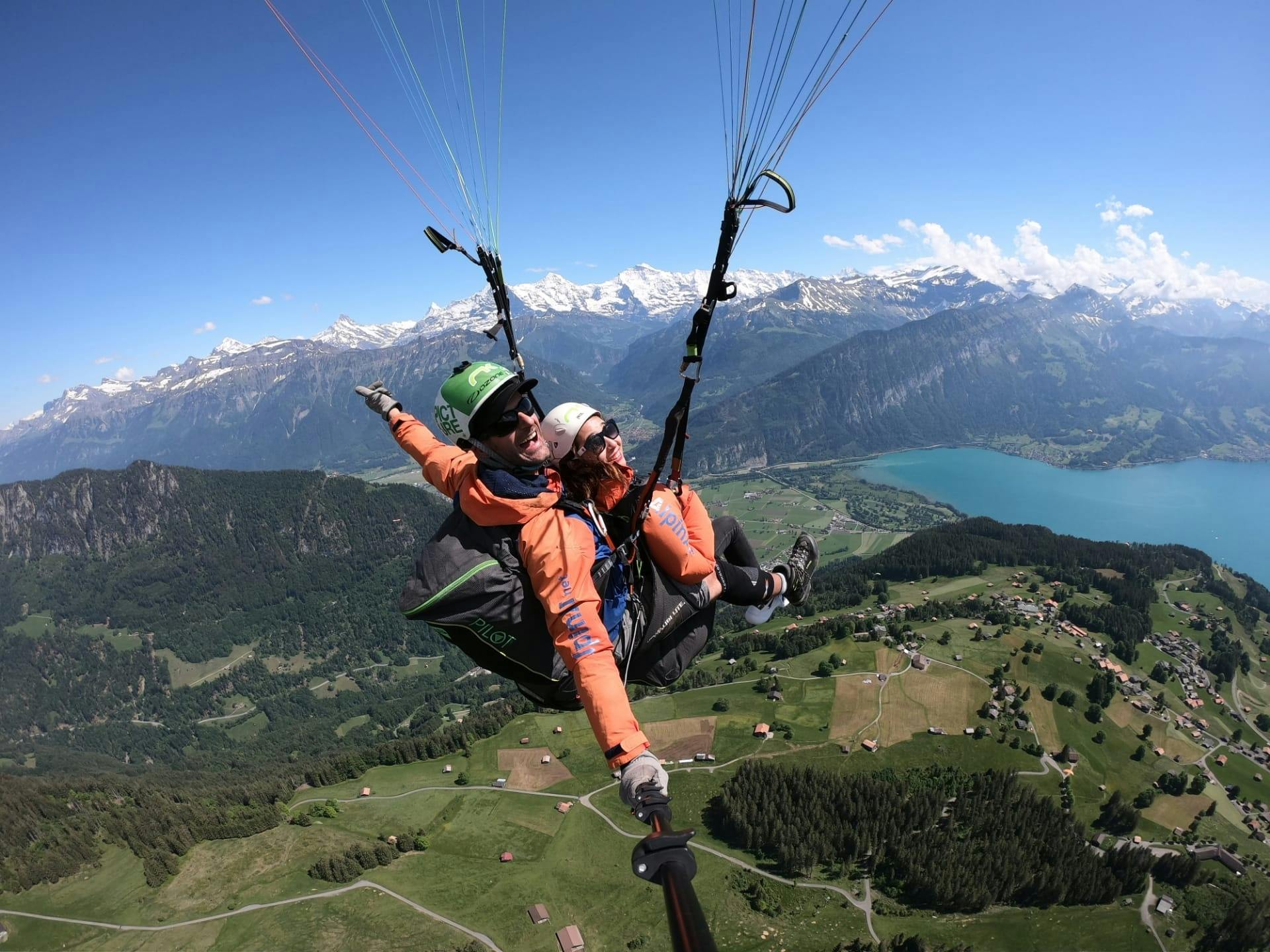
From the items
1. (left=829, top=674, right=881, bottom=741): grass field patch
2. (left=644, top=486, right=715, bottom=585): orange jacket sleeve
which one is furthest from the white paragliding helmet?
(left=829, top=674, right=881, bottom=741): grass field patch

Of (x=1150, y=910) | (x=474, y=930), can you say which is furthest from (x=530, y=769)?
(x=1150, y=910)

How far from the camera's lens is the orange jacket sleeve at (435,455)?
5.54m

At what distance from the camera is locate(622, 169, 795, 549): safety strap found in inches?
174

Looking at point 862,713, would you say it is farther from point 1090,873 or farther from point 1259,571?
point 1259,571

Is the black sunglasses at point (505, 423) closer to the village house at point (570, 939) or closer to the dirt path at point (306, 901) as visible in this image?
the village house at point (570, 939)

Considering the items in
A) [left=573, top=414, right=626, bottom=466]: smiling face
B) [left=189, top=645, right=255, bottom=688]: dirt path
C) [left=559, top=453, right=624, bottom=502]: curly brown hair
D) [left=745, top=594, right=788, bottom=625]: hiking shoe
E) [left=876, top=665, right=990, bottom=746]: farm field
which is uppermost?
[left=573, top=414, right=626, bottom=466]: smiling face

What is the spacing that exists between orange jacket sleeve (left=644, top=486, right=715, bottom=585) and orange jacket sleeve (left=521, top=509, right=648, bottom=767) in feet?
2.86

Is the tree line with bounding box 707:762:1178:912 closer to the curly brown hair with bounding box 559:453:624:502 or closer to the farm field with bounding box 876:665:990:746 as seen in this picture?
the farm field with bounding box 876:665:990:746

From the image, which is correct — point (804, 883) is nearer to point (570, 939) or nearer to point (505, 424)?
point (570, 939)

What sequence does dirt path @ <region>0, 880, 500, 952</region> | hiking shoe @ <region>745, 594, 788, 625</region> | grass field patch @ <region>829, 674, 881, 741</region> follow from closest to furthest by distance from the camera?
hiking shoe @ <region>745, 594, 788, 625</region>, dirt path @ <region>0, 880, 500, 952</region>, grass field patch @ <region>829, 674, 881, 741</region>

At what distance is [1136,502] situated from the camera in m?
161

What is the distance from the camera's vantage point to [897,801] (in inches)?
1748

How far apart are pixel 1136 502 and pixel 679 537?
201318 mm

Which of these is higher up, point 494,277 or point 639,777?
point 494,277
